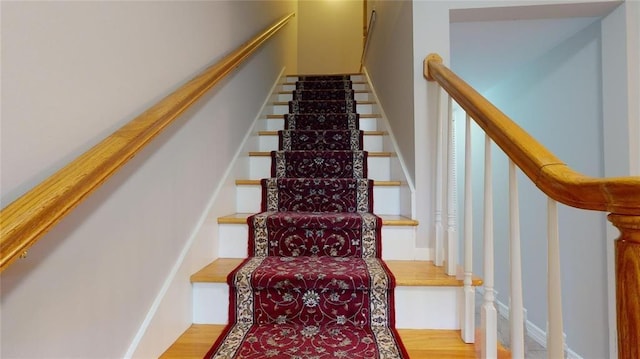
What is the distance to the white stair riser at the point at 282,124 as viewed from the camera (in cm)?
286

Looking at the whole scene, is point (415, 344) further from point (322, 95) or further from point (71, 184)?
point (322, 95)

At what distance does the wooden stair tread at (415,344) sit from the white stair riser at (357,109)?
2.20 metres

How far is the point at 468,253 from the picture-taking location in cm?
119

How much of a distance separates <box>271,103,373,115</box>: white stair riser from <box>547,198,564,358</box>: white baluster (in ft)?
8.21

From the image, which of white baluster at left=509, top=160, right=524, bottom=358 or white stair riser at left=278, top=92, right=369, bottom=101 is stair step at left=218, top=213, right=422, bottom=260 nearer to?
white baluster at left=509, top=160, right=524, bottom=358

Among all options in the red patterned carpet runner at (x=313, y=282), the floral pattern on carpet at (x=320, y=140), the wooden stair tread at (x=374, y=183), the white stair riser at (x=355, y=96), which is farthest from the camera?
the white stair riser at (x=355, y=96)

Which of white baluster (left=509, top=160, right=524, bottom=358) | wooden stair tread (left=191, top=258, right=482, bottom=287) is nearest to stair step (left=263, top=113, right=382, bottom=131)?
wooden stair tread (left=191, top=258, right=482, bottom=287)

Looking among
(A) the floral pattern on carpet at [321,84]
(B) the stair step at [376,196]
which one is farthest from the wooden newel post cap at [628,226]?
(A) the floral pattern on carpet at [321,84]

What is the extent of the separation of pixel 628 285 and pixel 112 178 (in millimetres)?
1136

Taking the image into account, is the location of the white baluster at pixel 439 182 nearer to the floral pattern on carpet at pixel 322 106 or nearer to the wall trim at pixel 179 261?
the wall trim at pixel 179 261

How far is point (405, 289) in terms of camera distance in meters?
1.32

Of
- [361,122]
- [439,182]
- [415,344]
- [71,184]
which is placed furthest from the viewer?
[361,122]

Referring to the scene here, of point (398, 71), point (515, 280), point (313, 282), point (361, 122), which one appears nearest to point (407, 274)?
point (313, 282)

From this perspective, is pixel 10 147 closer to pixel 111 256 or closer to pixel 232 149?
pixel 111 256
